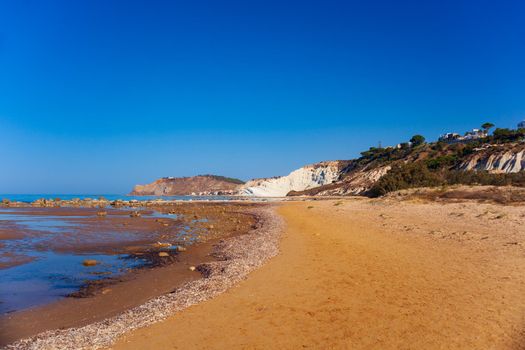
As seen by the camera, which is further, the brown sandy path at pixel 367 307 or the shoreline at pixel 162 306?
the shoreline at pixel 162 306

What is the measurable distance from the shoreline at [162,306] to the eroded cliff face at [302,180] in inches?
3675

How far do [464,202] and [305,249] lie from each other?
1486 centimetres

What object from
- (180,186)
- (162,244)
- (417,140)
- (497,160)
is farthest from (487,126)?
(180,186)

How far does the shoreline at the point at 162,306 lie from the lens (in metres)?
5.51

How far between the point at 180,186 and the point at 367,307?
557 feet

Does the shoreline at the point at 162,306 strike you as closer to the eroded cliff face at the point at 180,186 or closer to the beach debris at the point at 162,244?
the beach debris at the point at 162,244

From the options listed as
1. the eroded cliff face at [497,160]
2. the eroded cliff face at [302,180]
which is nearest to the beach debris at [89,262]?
the eroded cliff face at [497,160]

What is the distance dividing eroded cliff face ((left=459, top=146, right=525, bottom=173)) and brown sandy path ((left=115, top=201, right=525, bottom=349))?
42286 mm

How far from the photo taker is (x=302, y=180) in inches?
4417

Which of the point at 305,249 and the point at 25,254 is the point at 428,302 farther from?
the point at 25,254

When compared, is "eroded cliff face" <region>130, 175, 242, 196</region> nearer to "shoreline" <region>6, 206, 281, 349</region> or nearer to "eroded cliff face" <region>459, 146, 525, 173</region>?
"eroded cliff face" <region>459, 146, 525, 173</region>

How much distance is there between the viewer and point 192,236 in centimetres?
1873

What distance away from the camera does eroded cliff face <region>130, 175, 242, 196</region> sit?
168 meters

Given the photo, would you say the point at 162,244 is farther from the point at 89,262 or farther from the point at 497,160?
the point at 497,160
